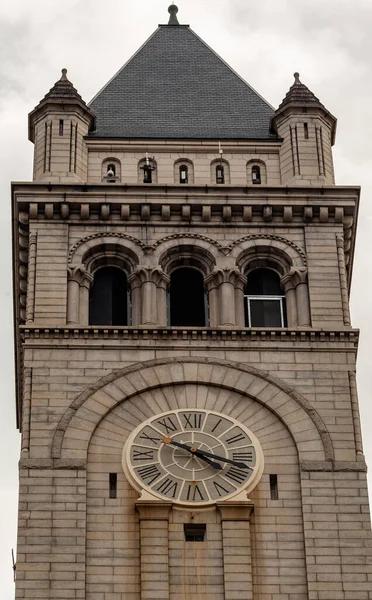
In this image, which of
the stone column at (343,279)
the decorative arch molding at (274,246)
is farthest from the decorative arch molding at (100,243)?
the stone column at (343,279)

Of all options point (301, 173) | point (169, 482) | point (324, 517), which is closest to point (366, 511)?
point (324, 517)

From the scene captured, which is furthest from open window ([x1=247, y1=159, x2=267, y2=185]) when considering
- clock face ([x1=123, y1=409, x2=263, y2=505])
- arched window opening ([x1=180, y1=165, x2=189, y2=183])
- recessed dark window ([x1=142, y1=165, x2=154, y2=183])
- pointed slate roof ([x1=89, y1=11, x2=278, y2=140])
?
clock face ([x1=123, y1=409, x2=263, y2=505])

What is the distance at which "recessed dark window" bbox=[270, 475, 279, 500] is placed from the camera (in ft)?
167

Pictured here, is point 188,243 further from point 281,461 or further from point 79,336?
point 281,461

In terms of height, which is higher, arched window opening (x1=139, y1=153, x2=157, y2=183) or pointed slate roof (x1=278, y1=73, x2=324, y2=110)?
pointed slate roof (x1=278, y1=73, x2=324, y2=110)

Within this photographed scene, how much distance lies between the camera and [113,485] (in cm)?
5091

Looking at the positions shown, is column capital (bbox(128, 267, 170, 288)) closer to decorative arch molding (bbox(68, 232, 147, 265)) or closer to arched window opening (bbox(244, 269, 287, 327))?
decorative arch molding (bbox(68, 232, 147, 265))

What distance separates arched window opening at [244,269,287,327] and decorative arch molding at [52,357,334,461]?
2.63 metres

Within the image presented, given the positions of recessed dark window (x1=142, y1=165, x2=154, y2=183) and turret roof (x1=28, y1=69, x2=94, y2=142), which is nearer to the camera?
recessed dark window (x1=142, y1=165, x2=154, y2=183)

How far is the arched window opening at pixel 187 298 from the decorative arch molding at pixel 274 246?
138cm

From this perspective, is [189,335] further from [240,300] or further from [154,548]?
[154,548]

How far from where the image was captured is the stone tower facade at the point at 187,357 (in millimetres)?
49438

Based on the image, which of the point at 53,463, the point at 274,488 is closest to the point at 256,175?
the point at 274,488

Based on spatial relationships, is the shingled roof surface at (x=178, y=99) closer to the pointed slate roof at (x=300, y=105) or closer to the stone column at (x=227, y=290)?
the pointed slate roof at (x=300, y=105)
